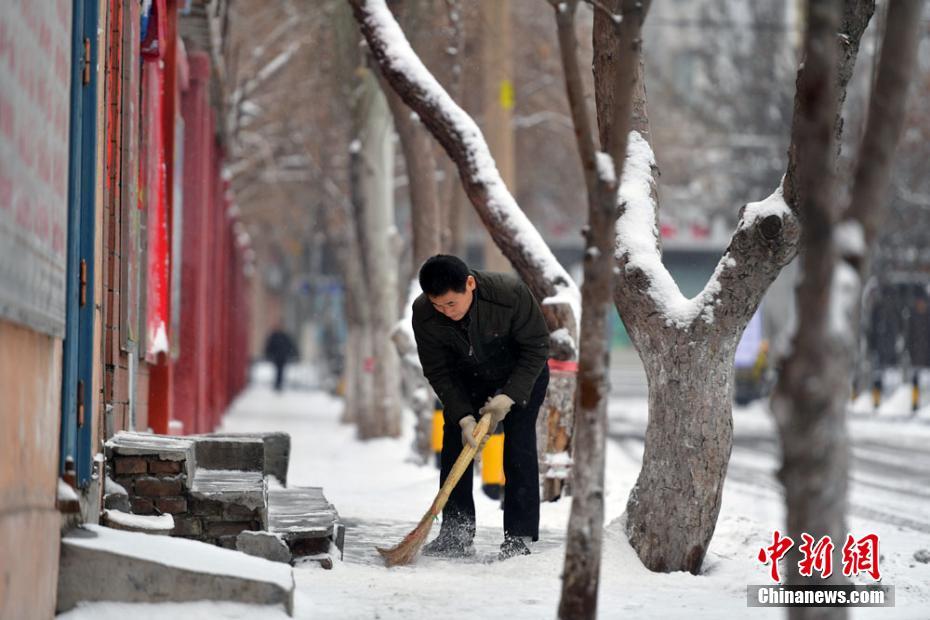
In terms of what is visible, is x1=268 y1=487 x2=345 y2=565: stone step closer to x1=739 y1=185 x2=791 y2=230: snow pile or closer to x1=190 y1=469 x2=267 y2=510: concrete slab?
x1=190 y1=469 x2=267 y2=510: concrete slab

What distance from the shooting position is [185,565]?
5848 millimetres

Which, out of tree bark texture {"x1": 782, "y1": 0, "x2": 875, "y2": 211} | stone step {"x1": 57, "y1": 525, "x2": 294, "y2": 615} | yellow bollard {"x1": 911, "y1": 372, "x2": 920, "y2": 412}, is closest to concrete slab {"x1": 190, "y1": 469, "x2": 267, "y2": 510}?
stone step {"x1": 57, "y1": 525, "x2": 294, "y2": 615}

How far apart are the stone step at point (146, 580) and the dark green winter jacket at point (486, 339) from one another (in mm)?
2196

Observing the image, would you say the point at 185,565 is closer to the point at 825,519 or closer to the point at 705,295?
the point at 825,519

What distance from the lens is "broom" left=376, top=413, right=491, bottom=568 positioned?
753cm

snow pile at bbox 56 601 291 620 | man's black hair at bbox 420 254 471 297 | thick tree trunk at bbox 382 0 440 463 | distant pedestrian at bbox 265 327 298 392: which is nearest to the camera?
snow pile at bbox 56 601 291 620

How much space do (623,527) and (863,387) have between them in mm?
25916

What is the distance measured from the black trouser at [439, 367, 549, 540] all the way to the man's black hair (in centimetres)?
79

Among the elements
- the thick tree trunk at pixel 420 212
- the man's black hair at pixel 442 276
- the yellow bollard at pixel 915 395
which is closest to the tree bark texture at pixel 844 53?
the man's black hair at pixel 442 276

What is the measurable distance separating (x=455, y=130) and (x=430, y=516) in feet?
7.27

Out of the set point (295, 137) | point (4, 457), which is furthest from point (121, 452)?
point (295, 137)

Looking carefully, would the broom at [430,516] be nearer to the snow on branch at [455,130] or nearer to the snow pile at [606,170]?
the snow on branch at [455,130]

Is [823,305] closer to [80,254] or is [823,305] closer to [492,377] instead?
[80,254]

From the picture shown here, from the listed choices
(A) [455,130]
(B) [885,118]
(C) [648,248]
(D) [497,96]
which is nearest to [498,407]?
(C) [648,248]
